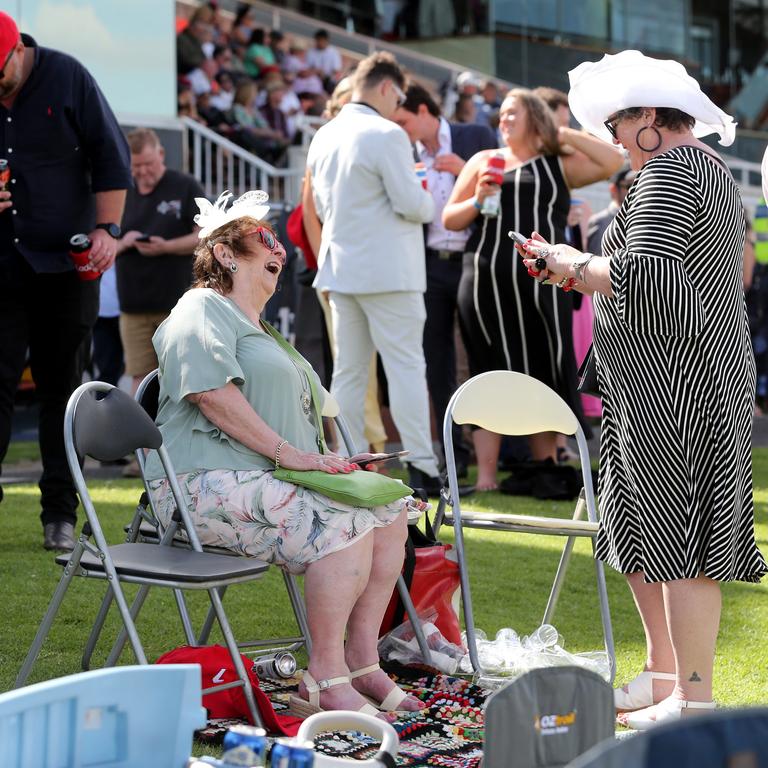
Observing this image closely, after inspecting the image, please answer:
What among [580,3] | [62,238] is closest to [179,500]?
[62,238]

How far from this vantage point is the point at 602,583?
4.06 metres

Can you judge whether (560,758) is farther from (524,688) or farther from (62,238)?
(62,238)

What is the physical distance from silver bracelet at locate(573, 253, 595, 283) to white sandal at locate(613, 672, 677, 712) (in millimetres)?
1148

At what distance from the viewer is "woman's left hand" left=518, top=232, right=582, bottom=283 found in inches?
137

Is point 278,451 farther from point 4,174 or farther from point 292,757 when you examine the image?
point 4,174

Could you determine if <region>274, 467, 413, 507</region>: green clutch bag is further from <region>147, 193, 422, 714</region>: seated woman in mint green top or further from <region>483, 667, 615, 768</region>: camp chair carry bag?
<region>483, 667, 615, 768</region>: camp chair carry bag

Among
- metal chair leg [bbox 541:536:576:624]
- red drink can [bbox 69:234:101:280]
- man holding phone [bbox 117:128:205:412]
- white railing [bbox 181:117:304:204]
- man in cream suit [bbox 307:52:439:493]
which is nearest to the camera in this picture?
metal chair leg [bbox 541:536:576:624]

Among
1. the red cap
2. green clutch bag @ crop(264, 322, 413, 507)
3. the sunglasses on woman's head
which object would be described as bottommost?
green clutch bag @ crop(264, 322, 413, 507)

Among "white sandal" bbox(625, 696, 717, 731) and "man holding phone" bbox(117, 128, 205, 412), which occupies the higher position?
"man holding phone" bbox(117, 128, 205, 412)

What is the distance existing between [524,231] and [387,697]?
11.4 ft

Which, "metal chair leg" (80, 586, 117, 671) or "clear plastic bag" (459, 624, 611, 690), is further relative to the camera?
"clear plastic bag" (459, 624, 611, 690)

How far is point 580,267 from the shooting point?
3449 millimetres

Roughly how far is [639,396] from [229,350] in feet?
3.77

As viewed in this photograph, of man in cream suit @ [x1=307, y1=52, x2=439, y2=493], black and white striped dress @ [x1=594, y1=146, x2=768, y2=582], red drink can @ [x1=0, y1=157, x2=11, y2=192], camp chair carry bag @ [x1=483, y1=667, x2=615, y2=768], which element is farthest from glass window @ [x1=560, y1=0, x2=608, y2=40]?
camp chair carry bag @ [x1=483, y1=667, x2=615, y2=768]
